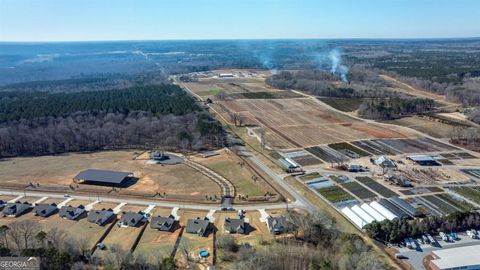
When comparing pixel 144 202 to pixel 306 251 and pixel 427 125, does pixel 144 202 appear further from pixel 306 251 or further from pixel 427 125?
pixel 427 125

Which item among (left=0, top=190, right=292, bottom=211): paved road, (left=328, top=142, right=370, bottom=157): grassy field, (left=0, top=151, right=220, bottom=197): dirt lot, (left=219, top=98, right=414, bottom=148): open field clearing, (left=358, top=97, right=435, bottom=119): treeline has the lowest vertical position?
(left=0, top=190, right=292, bottom=211): paved road

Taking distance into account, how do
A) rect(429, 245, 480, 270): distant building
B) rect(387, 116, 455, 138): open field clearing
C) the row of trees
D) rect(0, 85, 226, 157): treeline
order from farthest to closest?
rect(387, 116, 455, 138): open field clearing, rect(0, 85, 226, 157): treeline, the row of trees, rect(429, 245, 480, 270): distant building

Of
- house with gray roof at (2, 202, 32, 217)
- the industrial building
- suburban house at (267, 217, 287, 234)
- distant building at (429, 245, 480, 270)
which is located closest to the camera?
distant building at (429, 245, 480, 270)

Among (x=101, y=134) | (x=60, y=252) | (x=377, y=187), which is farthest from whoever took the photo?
(x=101, y=134)

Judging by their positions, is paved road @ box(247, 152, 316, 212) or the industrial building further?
the industrial building

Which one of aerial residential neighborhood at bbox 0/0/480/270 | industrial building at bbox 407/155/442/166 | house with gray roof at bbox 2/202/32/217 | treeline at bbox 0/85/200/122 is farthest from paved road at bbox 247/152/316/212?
house with gray roof at bbox 2/202/32/217

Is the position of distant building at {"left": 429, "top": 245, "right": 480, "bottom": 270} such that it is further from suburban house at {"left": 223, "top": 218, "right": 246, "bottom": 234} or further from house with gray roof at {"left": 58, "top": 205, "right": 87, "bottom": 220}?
house with gray roof at {"left": 58, "top": 205, "right": 87, "bottom": 220}

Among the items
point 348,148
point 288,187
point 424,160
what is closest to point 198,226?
point 288,187
